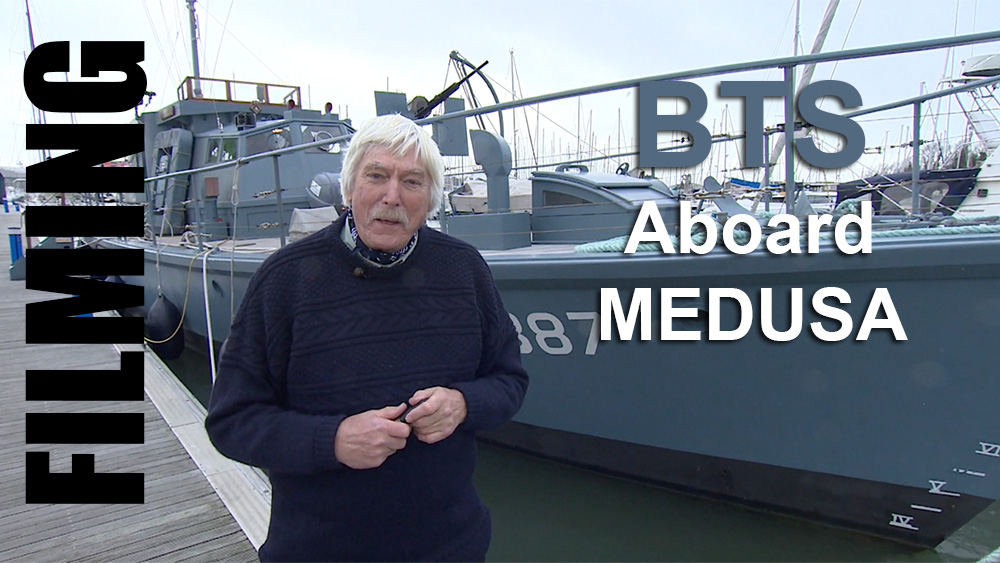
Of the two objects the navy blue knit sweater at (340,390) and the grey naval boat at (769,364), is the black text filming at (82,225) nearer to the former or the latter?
the grey naval boat at (769,364)

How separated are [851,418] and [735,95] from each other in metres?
1.77

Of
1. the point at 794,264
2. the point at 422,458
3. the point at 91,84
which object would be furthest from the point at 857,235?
the point at 91,84

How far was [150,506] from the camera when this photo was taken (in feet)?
10.2

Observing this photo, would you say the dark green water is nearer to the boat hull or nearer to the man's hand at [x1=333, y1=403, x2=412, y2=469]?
the boat hull

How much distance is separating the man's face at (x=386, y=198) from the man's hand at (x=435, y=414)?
333 millimetres

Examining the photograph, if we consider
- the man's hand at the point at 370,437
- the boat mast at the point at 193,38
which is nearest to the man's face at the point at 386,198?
the man's hand at the point at 370,437

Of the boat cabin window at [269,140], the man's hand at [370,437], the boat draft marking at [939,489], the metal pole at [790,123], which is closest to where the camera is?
the man's hand at [370,437]

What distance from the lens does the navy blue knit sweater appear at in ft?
4.32

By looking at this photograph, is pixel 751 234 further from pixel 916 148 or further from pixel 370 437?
pixel 370 437

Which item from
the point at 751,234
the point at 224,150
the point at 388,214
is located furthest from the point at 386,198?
the point at 224,150

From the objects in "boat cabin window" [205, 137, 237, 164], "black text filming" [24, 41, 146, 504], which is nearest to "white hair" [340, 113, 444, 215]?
"black text filming" [24, 41, 146, 504]

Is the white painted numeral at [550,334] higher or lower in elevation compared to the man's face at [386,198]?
lower

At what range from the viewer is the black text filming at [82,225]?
3.43m

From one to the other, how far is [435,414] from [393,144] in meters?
0.59
